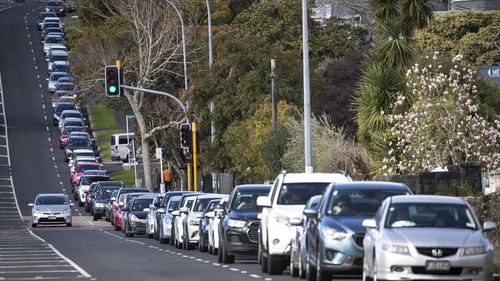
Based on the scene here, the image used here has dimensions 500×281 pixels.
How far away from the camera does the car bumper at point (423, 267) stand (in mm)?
21766

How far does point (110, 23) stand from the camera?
96.2 m

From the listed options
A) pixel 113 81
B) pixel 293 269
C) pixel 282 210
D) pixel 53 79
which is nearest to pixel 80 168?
pixel 53 79

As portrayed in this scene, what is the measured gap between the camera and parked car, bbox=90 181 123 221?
73.9 metres

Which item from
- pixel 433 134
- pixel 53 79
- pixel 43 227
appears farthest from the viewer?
pixel 53 79

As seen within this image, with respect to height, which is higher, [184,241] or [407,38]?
[407,38]

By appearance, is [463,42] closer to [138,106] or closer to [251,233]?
[138,106]

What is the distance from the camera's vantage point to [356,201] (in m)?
25.9

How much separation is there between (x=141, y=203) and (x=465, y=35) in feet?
105

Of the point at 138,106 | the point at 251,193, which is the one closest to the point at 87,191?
the point at 138,106

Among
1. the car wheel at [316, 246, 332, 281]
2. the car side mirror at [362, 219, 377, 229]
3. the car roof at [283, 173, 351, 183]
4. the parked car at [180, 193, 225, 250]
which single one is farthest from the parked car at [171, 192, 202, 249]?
the car side mirror at [362, 219, 377, 229]

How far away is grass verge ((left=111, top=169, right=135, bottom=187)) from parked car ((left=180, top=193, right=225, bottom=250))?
54.0m

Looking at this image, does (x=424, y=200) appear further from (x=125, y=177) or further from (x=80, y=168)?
(x=125, y=177)

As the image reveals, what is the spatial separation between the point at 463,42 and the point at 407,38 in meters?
42.7

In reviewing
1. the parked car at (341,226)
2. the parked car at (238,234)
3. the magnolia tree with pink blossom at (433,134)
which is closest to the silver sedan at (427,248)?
the parked car at (341,226)
